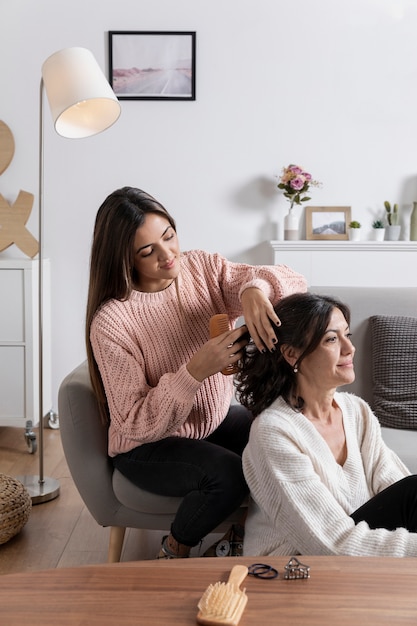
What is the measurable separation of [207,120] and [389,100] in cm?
96

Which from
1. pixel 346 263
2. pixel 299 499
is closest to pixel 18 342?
pixel 346 263

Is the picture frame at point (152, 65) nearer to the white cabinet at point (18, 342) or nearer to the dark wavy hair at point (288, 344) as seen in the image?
the white cabinet at point (18, 342)

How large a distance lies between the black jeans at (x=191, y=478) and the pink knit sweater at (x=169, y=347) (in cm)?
5

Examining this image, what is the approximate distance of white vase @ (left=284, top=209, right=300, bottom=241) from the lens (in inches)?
170

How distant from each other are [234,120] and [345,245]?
2.90ft

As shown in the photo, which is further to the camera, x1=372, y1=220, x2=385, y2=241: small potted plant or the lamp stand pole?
x1=372, y1=220, x2=385, y2=241: small potted plant

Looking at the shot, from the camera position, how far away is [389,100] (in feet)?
14.2

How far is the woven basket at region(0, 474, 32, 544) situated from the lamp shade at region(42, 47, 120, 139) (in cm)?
126

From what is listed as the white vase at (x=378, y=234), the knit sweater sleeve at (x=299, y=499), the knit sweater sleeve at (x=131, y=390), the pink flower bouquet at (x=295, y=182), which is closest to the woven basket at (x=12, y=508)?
the knit sweater sleeve at (x=131, y=390)

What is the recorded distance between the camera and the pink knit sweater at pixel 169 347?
2.10 metres


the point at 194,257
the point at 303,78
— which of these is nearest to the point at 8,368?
the point at 194,257

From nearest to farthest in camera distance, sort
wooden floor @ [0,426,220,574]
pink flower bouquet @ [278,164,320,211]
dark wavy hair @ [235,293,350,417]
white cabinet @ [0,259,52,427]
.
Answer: dark wavy hair @ [235,293,350,417]
wooden floor @ [0,426,220,574]
white cabinet @ [0,259,52,427]
pink flower bouquet @ [278,164,320,211]

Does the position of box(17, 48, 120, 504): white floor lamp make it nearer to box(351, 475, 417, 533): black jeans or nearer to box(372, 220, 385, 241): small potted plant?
box(351, 475, 417, 533): black jeans

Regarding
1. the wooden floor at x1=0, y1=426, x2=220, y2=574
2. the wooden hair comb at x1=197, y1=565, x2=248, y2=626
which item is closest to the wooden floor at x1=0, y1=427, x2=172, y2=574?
the wooden floor at x1=0, y1=426, x2=220, y2=574
